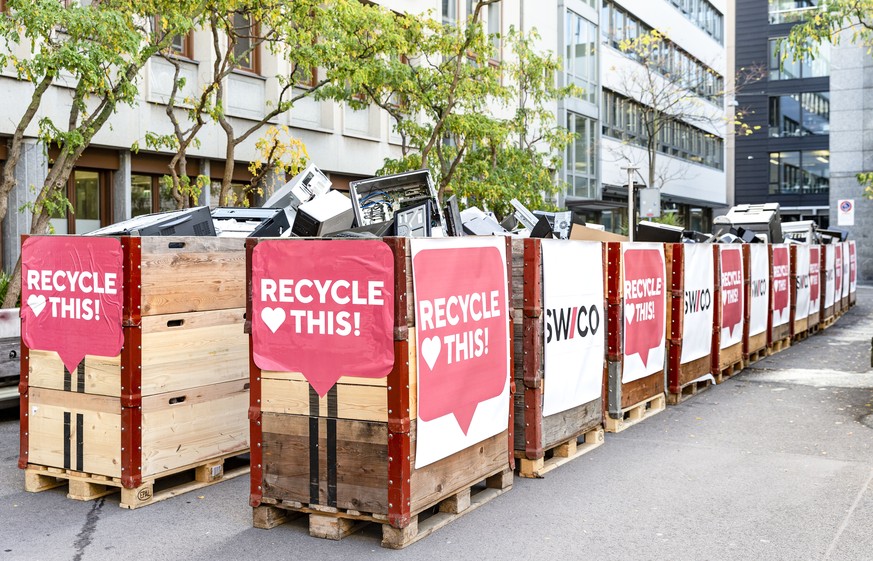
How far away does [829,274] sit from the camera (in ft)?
74.3

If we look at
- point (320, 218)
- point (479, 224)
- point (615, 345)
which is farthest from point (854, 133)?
point (320, 218)

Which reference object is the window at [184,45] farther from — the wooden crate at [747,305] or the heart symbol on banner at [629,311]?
the heart symbol on banner at [629,311]

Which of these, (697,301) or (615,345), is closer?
(615,345)

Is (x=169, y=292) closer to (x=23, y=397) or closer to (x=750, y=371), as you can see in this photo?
(x=23, y=397)

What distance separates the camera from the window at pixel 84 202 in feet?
55.7

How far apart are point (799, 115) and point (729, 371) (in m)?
55.8

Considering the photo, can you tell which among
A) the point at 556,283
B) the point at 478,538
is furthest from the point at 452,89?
the point at 478,538

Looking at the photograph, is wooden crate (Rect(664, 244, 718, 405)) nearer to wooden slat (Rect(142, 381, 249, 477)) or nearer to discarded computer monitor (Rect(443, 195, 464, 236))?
discarded computer monitor (Rect(443, 195, 464, 236))

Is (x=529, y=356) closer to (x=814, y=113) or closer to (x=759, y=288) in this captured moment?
(x=759, y=288)

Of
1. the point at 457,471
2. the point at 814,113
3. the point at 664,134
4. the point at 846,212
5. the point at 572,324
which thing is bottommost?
the point at 457,471

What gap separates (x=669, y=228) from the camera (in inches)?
549

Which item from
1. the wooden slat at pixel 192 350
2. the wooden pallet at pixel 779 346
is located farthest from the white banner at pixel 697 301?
the wooden slat at pixel 192 350

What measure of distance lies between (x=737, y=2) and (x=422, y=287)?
210 ft

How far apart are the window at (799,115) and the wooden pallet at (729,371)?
54.7 m
